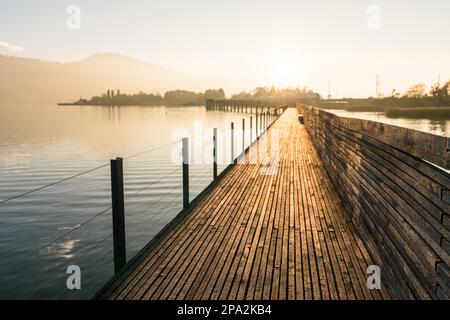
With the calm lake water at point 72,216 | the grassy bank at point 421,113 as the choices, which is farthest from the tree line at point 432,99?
the calm lake water at point 72,216

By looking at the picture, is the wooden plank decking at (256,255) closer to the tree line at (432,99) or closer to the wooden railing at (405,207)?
the wooden railing at (405,207)

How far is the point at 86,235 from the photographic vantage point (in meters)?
9.57

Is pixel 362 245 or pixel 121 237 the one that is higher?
pixel 121 237

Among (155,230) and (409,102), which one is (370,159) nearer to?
(155,230)

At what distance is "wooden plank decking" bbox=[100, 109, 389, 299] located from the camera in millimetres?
3883

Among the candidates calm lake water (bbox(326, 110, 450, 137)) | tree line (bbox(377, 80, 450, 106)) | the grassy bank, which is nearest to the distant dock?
calm lake water (bbox(326, 110, 450, 137))

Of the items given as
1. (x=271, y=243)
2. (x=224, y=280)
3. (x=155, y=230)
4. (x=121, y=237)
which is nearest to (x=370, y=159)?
(x=271, y=243)

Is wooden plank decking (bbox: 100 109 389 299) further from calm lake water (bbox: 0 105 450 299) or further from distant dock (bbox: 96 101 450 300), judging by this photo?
calm lake water (bbox: 0 105 450 299)

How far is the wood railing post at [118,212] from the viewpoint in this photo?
4.35 m

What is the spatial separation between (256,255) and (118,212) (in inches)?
73.6

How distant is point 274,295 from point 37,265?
20.9ft

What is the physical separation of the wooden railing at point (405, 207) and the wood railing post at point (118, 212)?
3.06 meters

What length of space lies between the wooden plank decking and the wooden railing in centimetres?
40
